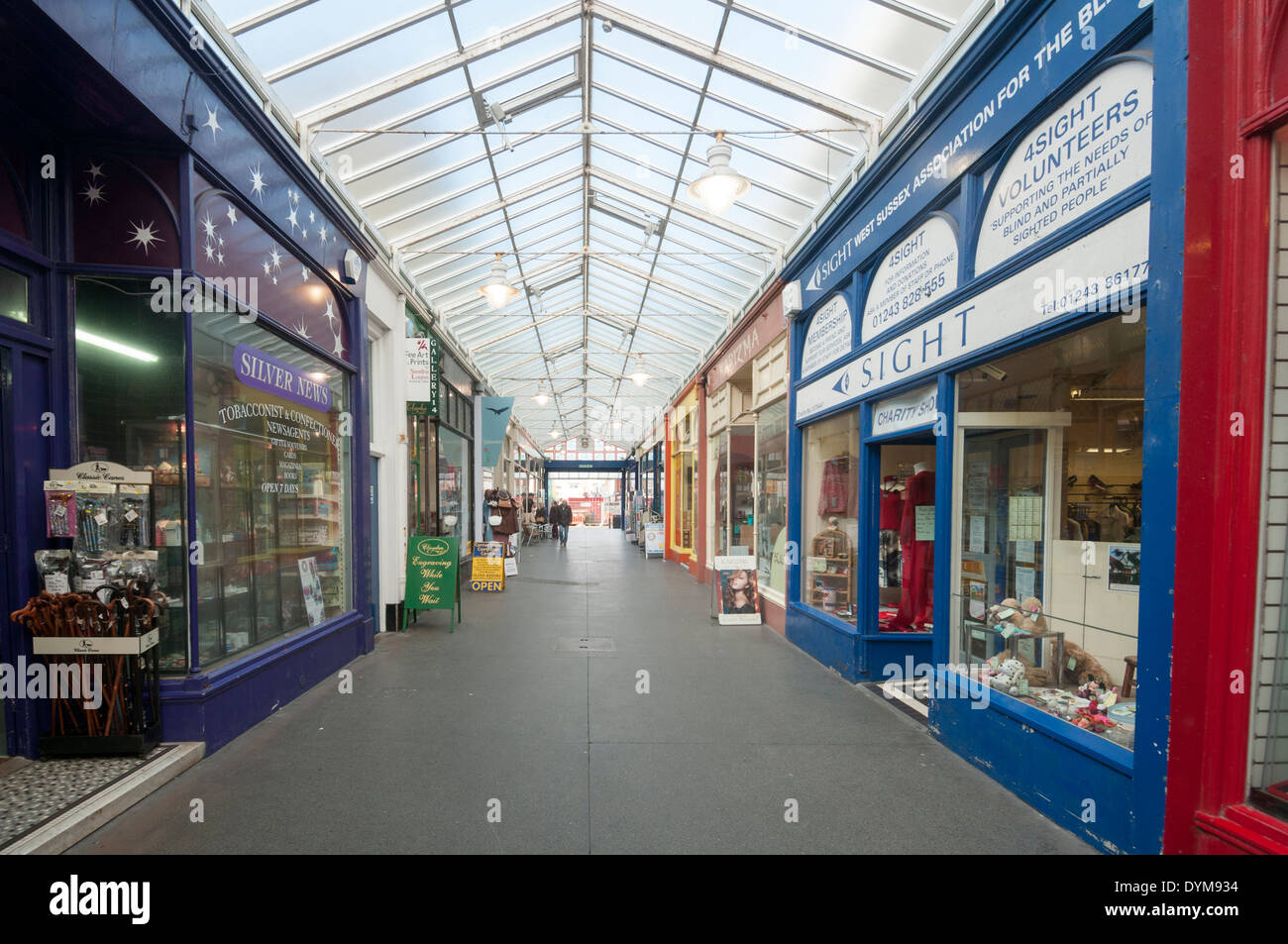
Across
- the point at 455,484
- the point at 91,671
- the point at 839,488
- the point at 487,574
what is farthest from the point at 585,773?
the point at 455,484

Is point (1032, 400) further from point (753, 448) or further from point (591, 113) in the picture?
point (591, 113)

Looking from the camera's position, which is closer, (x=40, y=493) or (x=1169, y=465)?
(x=1169, y=465)

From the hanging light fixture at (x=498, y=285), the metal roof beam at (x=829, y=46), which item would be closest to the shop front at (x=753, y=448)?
the metal roof beam at (x=829, y=46)

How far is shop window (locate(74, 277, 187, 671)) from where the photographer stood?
13.7 feet

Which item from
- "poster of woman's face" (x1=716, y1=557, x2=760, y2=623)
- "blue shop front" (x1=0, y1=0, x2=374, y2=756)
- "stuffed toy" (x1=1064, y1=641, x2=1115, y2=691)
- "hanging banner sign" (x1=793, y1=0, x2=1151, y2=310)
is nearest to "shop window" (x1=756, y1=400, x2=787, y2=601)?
"poster of woman's face" (x1=716, y1=557, x2=760, y2=623)

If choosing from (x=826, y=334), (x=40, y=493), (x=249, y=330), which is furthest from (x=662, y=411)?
(x=40, y=493)

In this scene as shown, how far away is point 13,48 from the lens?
327 cm

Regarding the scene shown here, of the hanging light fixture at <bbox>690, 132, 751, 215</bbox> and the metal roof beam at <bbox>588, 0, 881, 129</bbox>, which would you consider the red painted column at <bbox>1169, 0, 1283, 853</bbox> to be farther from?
the metal roof beam at <bbox>588, 0, 881, 129</bbox>

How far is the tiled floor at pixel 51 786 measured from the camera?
306 centimetres

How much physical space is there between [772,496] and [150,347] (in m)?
7.10

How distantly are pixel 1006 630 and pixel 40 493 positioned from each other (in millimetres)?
6111

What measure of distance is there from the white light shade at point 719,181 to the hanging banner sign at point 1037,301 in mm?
1869

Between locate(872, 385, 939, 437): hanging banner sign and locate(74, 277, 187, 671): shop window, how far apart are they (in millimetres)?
5252
